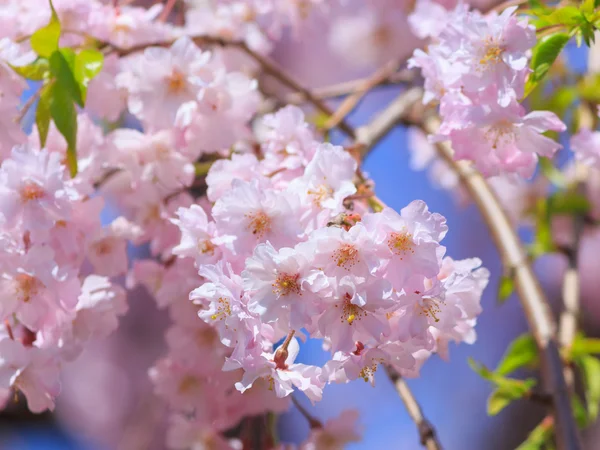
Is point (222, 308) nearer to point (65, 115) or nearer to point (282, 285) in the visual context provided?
point (282, 285)

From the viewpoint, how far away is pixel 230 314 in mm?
750

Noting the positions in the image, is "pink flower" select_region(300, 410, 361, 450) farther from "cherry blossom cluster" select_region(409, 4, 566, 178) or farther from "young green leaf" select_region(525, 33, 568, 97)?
"young green leaf" select_region(525, 33, 568, 97)

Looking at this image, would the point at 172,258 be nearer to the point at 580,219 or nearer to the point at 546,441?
the point at 546,441

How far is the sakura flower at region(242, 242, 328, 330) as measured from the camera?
2.35 feet

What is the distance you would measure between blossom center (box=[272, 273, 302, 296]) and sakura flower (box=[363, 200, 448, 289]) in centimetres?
9

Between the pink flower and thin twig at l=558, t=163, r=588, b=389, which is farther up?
thin twig at l=558, t=163, r=588, b=389

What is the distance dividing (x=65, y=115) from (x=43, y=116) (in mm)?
38

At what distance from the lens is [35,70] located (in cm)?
94

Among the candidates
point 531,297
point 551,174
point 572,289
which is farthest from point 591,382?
point 551,174

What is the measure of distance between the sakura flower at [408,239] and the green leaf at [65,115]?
416 millimetres

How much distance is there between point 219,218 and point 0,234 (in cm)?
27

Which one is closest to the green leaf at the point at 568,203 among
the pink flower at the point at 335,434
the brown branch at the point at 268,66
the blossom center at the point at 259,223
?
the brown branch at the point at 268,66

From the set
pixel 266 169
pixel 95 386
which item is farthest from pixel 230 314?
pixel 95 386

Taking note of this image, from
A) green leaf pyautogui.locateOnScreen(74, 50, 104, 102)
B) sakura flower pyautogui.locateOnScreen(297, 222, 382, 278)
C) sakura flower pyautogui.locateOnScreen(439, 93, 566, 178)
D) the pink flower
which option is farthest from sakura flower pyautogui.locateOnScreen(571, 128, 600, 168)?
green leaf pyautogui.locateOnScreen(74, 50, 104, 102)
